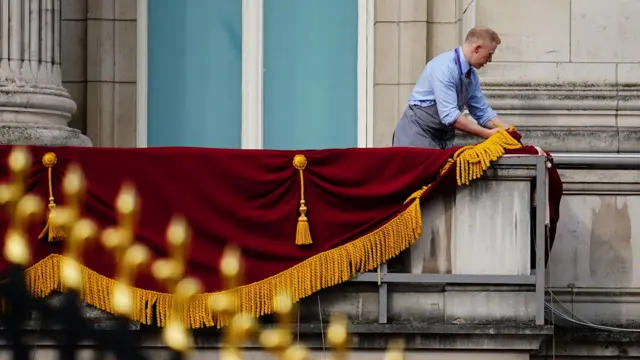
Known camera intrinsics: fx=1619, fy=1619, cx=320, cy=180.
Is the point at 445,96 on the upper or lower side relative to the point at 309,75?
lower

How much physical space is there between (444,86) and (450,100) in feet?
0.39

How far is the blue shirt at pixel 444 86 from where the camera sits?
12648mm

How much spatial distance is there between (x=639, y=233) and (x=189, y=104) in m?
4.59

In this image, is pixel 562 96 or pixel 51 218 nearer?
pixel 51 218

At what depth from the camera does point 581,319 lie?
13.8m

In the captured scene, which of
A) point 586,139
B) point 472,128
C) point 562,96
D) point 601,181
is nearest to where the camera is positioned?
point 472,128

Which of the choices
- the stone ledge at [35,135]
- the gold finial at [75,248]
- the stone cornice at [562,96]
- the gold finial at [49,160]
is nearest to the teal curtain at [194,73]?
the stone ledge at [35,135]

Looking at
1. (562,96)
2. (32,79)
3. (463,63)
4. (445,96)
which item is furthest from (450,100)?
(32,79)

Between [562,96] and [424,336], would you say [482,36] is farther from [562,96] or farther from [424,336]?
[424,336]

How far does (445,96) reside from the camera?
12672mm

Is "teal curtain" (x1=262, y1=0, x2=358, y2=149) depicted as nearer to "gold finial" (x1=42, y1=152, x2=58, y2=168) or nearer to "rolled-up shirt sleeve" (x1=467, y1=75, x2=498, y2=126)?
"rolled-up shirt sleeve" (x1=467, y1=75, x2=498, y2=126)

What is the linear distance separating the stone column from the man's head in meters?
3.41

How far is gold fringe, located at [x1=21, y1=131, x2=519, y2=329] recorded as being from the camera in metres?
11.8

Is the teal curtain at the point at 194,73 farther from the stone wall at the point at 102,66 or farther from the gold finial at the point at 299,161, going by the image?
the gold finial at the point at 299,161
